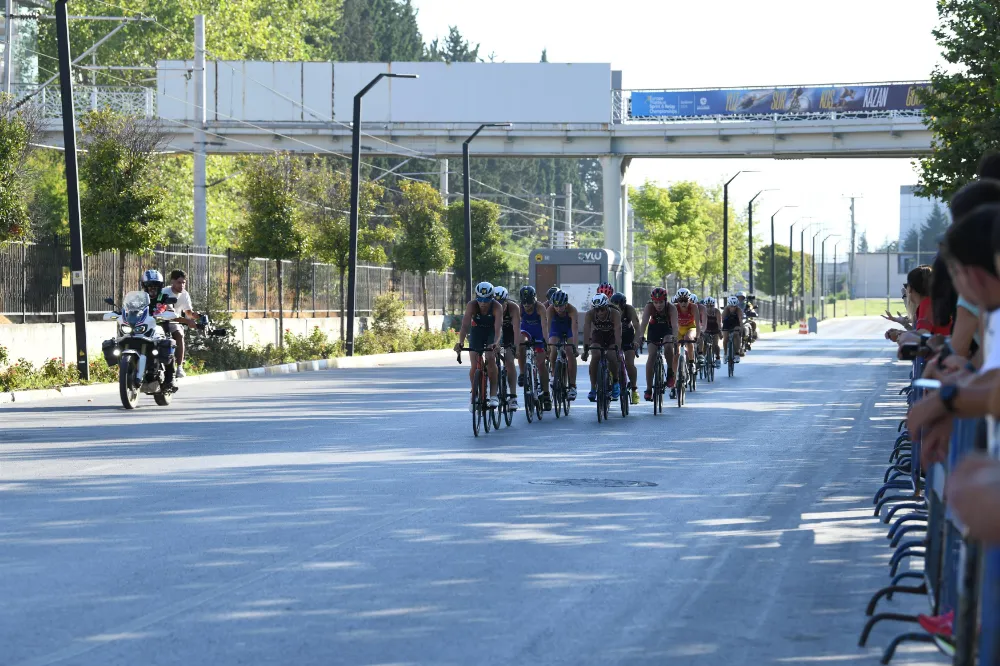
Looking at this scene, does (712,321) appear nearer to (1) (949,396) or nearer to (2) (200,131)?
(2) (200,131)

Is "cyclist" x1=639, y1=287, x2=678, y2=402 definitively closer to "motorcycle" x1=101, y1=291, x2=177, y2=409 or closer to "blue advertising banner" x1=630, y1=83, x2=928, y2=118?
"motorcycle" x1=101, y1=291, x2=177, y2=409

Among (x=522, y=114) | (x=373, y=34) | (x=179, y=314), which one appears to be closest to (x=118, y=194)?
(x=179, y=314)

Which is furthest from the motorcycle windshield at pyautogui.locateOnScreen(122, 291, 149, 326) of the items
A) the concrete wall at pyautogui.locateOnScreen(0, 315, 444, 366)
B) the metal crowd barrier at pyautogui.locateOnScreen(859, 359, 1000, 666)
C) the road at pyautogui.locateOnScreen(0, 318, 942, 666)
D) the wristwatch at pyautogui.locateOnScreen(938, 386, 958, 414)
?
the wristwatch at pyautogui.locateOnScreen(938, 386, 958, 414)

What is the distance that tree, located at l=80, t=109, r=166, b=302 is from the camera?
102 feet

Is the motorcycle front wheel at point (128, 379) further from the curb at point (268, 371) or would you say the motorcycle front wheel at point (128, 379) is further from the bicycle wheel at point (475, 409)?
the bicycle wheel at point (475, 409)

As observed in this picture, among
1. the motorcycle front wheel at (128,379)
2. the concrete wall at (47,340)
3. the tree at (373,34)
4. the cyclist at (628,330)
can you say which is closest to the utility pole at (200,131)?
the concrete wall at (47,340)

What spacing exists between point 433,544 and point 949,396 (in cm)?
484

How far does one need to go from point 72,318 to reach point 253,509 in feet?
73.3

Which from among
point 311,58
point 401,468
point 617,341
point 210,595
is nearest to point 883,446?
point 617,341

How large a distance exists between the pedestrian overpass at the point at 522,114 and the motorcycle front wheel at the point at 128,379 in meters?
36.5

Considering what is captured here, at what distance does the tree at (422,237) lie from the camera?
54781 mm

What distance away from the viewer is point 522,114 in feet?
214

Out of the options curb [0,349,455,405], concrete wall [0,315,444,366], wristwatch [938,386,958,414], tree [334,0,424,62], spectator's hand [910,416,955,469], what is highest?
tree [334,0,424,62]

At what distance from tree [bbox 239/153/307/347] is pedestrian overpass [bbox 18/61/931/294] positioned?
1879 cm
